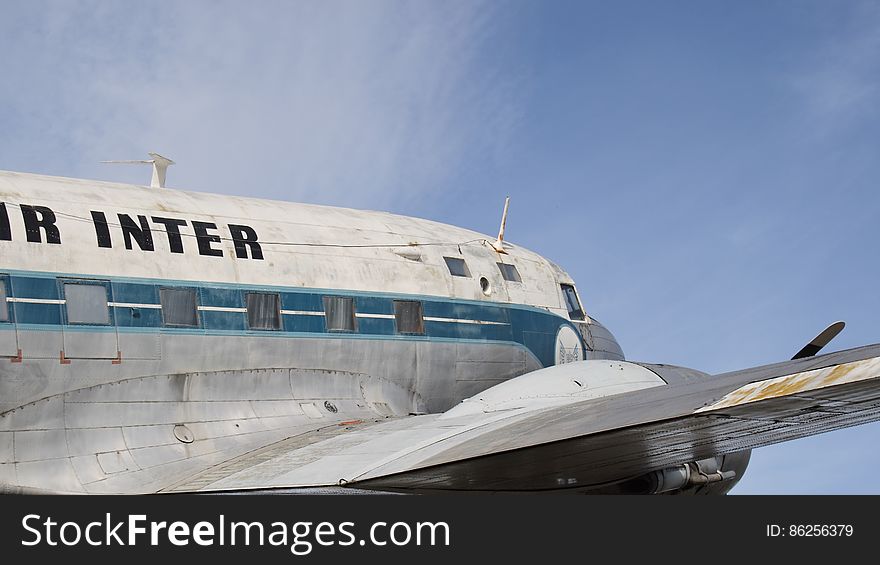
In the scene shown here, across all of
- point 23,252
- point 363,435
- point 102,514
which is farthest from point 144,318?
point 102,514

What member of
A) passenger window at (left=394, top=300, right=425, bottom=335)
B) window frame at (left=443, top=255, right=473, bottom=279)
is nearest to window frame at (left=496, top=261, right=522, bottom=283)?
window frame at (left=443, top=255, right=473, bottom=279)

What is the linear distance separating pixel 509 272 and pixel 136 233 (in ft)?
22.3

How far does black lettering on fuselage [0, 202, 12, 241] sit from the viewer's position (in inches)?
466

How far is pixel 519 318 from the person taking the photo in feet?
56.9

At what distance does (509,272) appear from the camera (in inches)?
695

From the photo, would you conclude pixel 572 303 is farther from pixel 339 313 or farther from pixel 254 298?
pixel 254 298

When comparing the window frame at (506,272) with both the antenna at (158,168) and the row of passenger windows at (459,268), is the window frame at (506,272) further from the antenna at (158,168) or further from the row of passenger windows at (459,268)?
the antenna at (158,168)

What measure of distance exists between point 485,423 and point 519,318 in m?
6.66

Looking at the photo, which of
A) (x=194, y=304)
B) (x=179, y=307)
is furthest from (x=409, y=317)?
(x=179, y=307)

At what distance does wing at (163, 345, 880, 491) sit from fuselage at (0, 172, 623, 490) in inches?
82.0

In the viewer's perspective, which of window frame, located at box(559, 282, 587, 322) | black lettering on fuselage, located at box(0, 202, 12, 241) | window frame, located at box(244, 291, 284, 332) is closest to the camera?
black lettering on fuselage, located at box(0, 202, 12, 241)

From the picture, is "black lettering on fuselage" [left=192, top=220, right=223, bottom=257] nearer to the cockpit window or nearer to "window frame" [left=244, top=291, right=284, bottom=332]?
"window frame" [left=244, top=291, right=284, bottom=332]

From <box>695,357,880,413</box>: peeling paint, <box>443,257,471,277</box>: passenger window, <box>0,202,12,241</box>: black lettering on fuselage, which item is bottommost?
<box>695,357,880,413</box>: peeling paint

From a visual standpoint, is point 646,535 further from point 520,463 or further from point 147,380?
point 147,380
